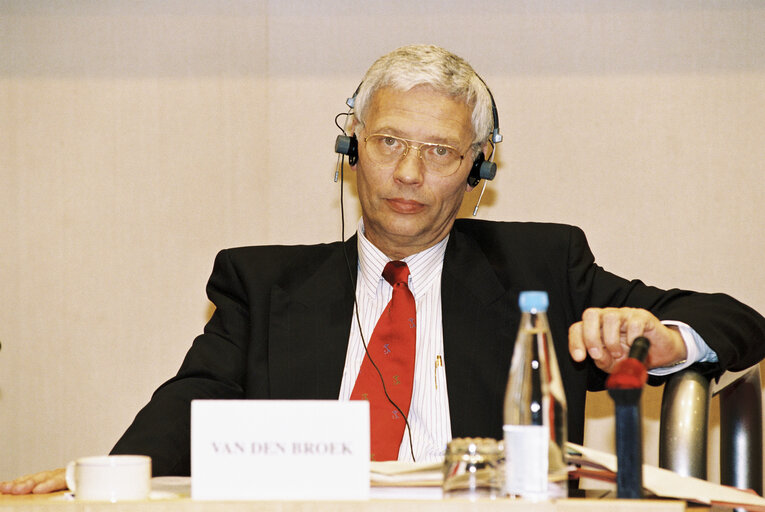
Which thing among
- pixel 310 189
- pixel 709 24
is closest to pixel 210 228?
pixel 310 189

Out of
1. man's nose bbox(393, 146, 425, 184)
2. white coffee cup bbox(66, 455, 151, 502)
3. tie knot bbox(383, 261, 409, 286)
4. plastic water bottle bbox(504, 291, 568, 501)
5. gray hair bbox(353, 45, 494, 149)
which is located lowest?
white coffee cup bbox(66, 455, 151, 502)

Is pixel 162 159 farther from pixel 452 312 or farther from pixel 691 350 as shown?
pixel 691 350

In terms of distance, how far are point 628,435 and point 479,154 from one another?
4.17ft

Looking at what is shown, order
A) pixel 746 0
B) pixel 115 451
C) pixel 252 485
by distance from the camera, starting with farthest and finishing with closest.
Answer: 1. pixel 746 0
2. pixel 115 451
3. pixel 252 485

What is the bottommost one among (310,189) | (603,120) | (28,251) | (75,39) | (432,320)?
(432,320)

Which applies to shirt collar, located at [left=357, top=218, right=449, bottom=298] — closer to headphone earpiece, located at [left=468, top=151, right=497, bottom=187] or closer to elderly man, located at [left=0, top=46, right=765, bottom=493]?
elderly man, located at [left=0, top=46, right=765, bottom=493]

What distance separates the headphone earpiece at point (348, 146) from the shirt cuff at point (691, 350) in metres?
0.85

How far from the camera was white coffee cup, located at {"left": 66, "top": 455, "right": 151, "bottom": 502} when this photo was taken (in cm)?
89

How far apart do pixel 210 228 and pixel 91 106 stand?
50 centimetres

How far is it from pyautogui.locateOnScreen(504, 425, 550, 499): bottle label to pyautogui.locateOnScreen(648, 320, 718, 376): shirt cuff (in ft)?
2.14

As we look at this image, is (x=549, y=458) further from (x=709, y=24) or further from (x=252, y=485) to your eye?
(x=709, y=24)

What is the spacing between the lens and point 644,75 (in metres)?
2.44

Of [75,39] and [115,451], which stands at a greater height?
[75,39]

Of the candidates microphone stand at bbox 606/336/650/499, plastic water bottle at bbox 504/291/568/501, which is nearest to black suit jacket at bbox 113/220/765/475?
plastic water bottle at bbox 504/291/568/501
